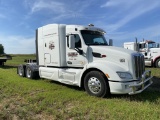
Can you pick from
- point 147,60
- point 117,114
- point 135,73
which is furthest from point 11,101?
point 147,60

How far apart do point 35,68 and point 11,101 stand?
4750mm

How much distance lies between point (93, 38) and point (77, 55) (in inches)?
38.5

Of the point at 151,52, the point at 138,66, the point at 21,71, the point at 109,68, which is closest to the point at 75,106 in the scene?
the point at 109,68

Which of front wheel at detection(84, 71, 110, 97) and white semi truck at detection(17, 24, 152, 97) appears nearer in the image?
white semi truck at detection(17, 24, 152, 97)

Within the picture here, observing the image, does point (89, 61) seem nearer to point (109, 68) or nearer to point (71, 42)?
point (71, 42)

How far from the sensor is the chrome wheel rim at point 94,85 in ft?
21.7

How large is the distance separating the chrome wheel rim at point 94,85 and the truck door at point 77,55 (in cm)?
88

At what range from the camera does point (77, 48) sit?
750 cm

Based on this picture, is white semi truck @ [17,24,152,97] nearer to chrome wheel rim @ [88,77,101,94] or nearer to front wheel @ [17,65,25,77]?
chrome wheel rim @ [88,77,101,94]

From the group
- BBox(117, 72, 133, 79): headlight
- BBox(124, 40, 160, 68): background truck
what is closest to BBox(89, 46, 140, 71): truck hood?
BBox(117, 72, 133, 79): headlight

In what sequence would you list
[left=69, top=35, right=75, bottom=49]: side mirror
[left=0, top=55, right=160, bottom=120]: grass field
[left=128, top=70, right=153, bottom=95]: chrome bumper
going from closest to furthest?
1. [left=0, top=55, right=160, bottom=120]: grass field
2. [left=128, top=70, right=153, bottom=95]: chrome bumper
3. [left=69, top=35, right=75, bottom=49]: side mirror

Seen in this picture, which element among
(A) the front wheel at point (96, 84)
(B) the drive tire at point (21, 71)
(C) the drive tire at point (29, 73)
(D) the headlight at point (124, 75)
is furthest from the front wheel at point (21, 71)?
(D) the headlight at point (124, 75)

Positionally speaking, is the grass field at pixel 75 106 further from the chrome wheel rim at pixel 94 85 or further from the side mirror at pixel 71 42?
the side mirror at pixel 71 42

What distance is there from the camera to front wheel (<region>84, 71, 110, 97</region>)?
6430 millimetres
